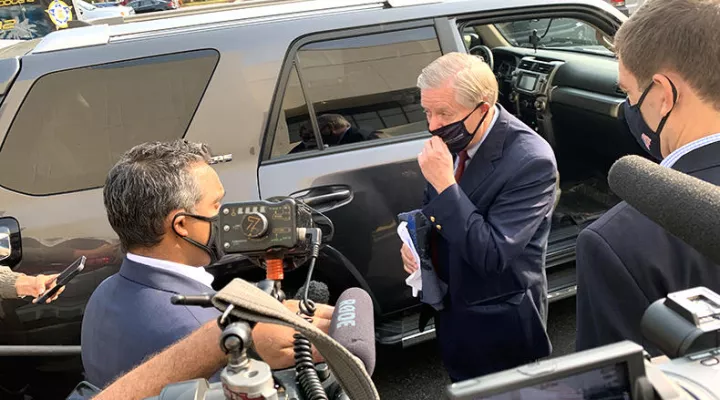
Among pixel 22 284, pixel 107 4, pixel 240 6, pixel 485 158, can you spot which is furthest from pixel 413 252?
pixel 107 4

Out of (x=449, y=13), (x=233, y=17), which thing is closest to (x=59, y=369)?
(x=233, y=17)

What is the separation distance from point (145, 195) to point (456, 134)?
111cm

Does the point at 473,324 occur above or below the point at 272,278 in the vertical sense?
below

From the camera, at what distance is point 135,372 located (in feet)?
3.25

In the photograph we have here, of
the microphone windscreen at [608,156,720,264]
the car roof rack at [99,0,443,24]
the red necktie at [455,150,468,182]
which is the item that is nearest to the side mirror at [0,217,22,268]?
the car roof rack at [99,0,443,24]

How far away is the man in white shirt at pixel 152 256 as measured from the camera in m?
1.36

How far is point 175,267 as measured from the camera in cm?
152

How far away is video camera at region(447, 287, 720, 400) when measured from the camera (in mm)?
561

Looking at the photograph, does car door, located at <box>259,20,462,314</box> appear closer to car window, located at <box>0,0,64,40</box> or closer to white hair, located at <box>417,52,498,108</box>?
white hair, located at <box>417,52,498,108</box>

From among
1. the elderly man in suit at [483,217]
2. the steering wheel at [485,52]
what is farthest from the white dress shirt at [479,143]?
the steering wheel at [485,52]

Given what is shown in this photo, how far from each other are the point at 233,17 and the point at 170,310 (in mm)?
1722

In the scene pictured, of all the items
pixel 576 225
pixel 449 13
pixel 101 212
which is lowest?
pixel 576 225

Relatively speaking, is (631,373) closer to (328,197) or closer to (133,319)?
(133,319)

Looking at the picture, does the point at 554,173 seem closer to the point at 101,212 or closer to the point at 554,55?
the point at 101,212
